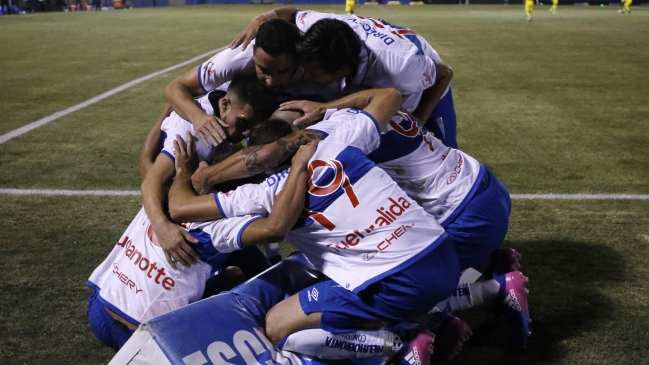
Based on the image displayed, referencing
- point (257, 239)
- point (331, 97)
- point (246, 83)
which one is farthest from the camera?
point (331, 97)

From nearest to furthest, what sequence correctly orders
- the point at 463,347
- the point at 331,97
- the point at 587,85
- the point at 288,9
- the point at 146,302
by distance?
the point at 146,302
the point at 463,347
the point at 331,97
the point at 288,9
the point at 587,85

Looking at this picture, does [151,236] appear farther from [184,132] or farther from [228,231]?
[184,132]

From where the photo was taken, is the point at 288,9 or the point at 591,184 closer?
the point at 288,9

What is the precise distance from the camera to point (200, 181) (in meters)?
3.53

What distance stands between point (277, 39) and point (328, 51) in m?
0.28

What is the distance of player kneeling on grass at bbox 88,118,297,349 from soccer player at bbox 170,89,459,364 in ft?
0.48

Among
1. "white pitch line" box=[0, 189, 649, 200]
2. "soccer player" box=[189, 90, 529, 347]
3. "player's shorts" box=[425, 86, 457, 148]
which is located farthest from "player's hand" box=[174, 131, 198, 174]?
"white pitch line" box=[0, 189, 649, 200]

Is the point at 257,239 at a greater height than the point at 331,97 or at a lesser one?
lesser

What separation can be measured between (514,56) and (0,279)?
44.8 ft

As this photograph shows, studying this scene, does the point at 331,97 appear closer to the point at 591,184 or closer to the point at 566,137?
the point at 591,184

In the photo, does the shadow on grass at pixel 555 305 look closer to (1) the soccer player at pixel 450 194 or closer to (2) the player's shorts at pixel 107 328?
(1) the soccer player at pixel 450 194

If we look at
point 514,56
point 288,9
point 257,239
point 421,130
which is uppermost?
point 288,9

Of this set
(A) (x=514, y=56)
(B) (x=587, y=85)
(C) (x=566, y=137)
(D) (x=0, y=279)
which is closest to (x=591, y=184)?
(C) (x=566, y=137)

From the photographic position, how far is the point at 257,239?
316 cm
